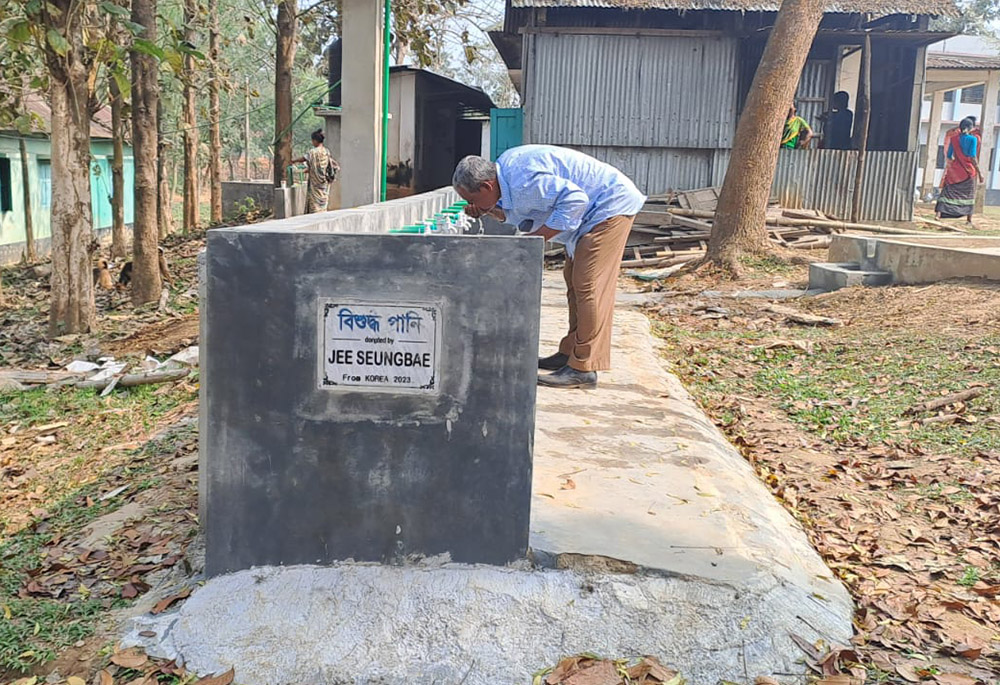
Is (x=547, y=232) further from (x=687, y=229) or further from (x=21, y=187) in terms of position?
(x=21, y=187)

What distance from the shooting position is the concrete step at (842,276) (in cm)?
1016

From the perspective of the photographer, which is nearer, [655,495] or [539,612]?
[539,612]

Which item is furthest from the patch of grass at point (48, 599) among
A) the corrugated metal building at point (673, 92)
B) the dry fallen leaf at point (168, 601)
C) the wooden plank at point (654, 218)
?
the corrugated metal building at point (673, 92)

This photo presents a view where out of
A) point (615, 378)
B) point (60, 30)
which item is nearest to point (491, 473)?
point (615, 378)

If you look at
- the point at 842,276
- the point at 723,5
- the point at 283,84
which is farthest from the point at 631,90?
the point at 842,276

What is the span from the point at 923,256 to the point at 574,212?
19.3 ft

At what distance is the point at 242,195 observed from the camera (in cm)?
2594

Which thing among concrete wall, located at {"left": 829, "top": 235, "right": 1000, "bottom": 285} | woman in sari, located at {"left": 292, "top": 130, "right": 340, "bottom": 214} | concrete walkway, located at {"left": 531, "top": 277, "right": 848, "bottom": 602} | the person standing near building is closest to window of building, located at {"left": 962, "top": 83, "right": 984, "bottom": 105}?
concrete wall, located at {"left": 829, "top": 235, "right": 1000, "bottom": 285}

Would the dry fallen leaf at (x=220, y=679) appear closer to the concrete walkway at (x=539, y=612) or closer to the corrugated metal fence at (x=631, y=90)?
the concrete walkway at (x=539, y=612)

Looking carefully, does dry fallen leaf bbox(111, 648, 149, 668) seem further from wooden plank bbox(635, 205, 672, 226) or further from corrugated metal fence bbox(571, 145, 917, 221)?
corrugated metal fence bbox(571, 145, 917, 221)

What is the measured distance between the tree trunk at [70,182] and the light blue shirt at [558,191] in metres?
6.77

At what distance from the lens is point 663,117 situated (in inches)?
652

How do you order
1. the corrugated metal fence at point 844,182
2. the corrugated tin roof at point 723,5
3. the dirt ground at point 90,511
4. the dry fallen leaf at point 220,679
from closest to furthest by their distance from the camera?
the dry fallen leaf at point 220,679 → the dirt ground at point 90,511 → the corrugated tin roof at point 723,5 → the corrugated metal fence at point 844,182

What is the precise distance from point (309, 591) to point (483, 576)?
1.92 feet
